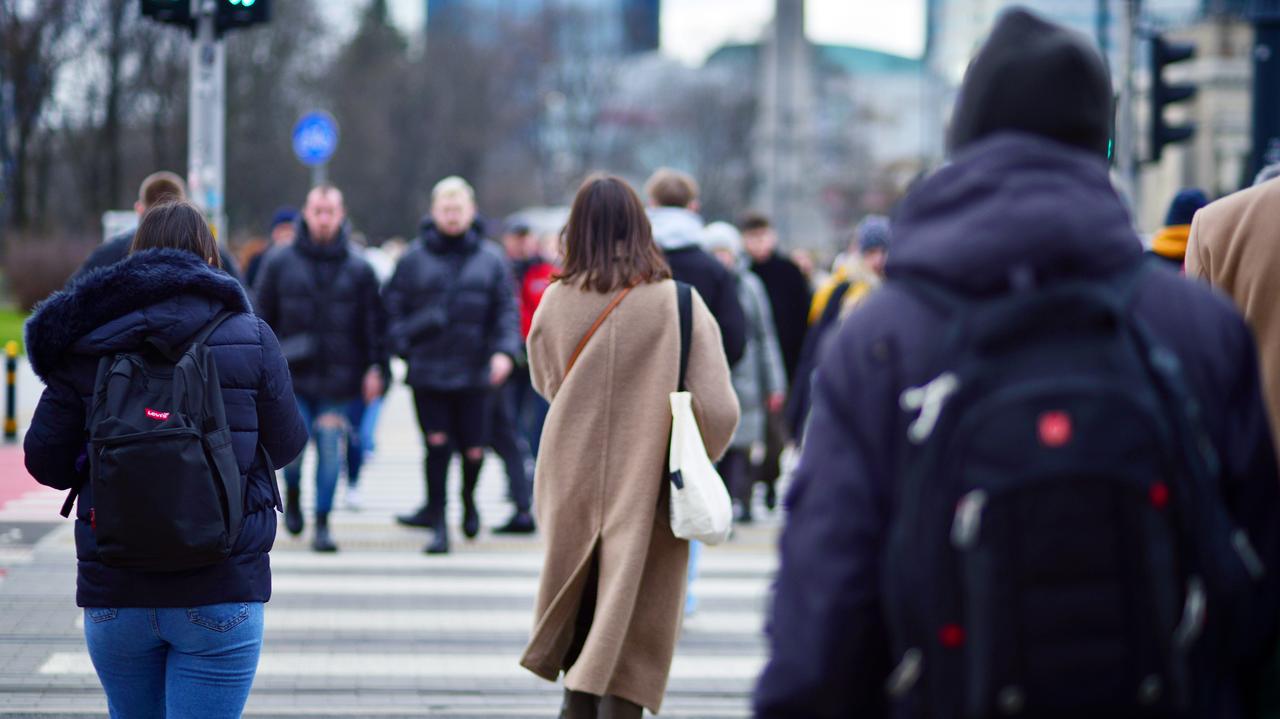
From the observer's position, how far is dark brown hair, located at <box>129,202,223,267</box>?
434 cm

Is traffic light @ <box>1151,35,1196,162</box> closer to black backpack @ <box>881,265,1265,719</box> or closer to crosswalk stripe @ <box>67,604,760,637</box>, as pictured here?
crosswalk stripe @ <box>67,604,760,637</box>

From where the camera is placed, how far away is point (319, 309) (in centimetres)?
971

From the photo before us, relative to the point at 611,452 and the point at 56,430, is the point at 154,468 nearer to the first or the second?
the point at 56,430

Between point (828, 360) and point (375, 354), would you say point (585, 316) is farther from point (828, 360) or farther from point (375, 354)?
A: point (375, 354)

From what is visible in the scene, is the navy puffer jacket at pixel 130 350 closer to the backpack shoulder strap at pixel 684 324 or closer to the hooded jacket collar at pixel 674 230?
the backpack shoulder strap at pixel 684 324

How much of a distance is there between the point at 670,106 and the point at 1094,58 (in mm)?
73461

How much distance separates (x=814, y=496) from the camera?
2.38m

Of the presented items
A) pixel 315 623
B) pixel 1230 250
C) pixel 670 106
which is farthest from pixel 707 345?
pixel 670 106

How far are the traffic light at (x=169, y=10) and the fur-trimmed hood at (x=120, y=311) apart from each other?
20.1 ft

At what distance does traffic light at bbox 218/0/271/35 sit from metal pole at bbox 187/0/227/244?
2.0 inches

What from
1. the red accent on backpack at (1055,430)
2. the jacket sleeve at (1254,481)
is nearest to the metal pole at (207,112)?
the jacket sleeve at (1254,481)

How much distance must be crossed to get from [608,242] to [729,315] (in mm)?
2011

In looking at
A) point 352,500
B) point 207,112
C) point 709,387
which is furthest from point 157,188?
point 352,500

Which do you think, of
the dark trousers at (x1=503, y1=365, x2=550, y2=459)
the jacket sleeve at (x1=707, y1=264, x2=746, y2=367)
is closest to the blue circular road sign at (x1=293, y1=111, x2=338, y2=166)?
the dark trousers at (x1=503, y1=365, x2=550, y2=459)
